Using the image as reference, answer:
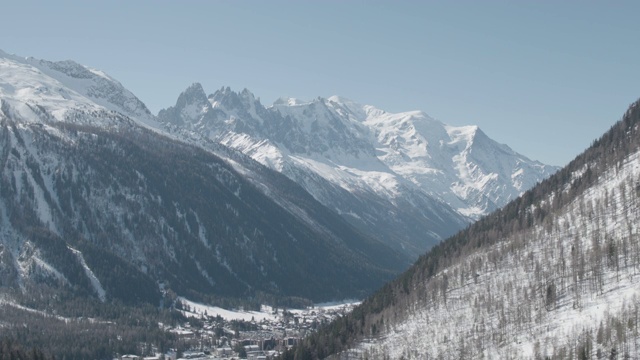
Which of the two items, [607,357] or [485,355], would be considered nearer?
[607,357]

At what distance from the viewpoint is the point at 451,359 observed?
19888 cm

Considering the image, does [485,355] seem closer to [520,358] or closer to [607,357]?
[520,358]

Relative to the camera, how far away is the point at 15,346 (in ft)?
655

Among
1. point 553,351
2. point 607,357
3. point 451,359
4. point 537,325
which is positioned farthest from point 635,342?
point 451,359

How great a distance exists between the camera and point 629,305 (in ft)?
592

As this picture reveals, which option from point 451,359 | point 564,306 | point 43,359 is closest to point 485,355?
point 451,359

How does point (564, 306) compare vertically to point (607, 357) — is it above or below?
above

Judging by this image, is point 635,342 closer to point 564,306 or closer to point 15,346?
point 564,306

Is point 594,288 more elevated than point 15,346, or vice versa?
point 594,288

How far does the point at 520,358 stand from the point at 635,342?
24386mm

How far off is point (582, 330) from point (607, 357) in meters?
15.8

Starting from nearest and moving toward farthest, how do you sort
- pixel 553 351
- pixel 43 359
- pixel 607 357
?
pixel 607 357, pixel 553 351, pixel 43 359

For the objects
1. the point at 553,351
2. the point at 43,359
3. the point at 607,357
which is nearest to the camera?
the point at 607,357

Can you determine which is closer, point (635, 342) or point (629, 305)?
point (635, 342)
